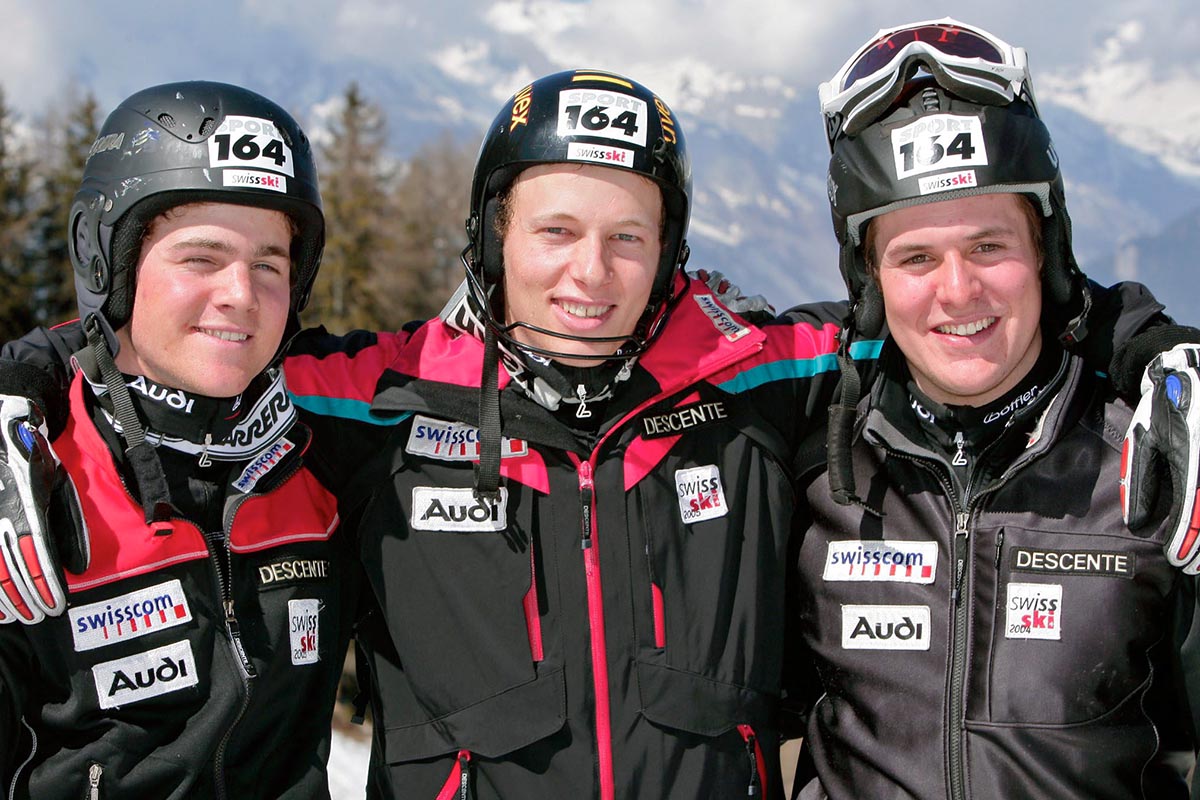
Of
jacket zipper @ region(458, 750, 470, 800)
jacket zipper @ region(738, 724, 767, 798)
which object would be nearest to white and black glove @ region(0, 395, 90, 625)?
jacket zipper @ region(458, 750, 470, 800)

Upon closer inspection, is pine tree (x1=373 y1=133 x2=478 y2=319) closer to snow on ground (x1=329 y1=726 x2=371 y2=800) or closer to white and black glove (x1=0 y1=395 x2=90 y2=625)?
snow on ground (x1=329 y1=726 x2=371 y2=800)

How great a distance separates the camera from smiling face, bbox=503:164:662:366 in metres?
3.39

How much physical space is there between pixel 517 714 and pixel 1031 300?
2.06 m

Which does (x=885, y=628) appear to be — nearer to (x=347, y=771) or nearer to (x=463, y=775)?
(x=463, y=775)

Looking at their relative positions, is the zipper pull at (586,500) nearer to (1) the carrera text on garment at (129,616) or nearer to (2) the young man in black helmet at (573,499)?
(2) the young man in black helmet at (573,499)

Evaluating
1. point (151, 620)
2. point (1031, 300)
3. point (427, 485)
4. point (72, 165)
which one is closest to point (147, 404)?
point (151, 620)

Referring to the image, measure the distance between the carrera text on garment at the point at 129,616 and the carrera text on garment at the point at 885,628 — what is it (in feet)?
6.73

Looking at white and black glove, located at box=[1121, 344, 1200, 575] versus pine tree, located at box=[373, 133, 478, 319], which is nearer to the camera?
white and black glove, located at box=[1121, 344, 1200, 575]

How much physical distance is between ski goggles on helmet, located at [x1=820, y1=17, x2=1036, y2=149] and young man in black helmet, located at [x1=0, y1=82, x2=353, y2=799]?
6.16ft

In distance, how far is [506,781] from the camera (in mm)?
3168

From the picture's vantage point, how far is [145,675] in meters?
3.03

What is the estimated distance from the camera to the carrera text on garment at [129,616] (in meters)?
2.98

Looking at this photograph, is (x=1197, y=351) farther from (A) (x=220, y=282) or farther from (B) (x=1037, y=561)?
(A) (x=220, y=282)

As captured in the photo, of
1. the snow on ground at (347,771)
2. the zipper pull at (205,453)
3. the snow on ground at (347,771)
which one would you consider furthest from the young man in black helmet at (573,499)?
the snow on ground at (347,771)
